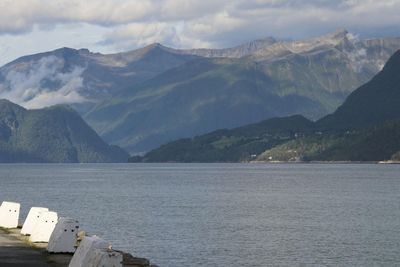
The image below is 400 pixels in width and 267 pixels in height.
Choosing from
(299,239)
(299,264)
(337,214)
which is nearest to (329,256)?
(299,264)

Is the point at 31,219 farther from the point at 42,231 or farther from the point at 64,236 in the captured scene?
the point at 64,236

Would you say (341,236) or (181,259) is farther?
(341,236)

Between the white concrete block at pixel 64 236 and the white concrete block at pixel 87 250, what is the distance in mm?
9387

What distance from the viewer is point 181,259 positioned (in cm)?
8381

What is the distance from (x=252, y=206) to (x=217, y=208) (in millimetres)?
8753

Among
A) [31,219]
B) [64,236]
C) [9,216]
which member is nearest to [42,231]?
[31,219]

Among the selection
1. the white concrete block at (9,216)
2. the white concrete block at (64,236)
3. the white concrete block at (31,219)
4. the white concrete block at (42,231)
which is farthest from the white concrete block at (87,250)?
the white concrete block at (9,216)

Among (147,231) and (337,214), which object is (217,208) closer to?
(337,214)

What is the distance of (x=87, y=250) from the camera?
112 feet

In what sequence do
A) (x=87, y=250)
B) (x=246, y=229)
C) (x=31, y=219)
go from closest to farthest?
1. (x=87, y=250)
2. (x=31, y=219)
3. (x=246, y=229)

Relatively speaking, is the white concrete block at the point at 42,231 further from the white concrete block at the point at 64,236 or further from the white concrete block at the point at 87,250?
the white concrete block at the point at 87,250

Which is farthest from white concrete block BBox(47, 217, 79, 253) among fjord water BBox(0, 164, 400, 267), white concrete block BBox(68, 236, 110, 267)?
fjord water BBox(0, 164, 400, 267)

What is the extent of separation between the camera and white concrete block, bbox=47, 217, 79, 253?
148 ft

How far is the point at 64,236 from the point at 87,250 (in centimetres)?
1176
